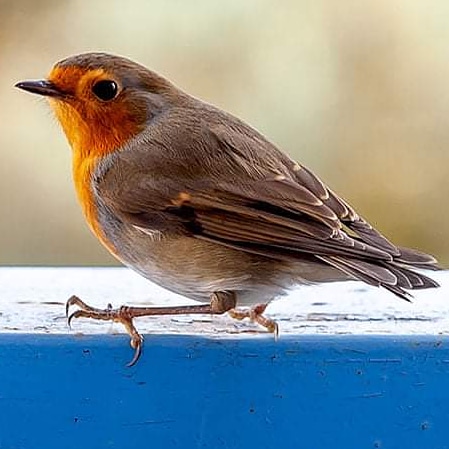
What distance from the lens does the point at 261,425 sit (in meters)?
2.40

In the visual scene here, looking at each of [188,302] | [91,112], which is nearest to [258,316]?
[188,302]

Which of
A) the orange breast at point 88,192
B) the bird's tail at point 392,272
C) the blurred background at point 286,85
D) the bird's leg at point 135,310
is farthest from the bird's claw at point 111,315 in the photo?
the blurred background at point 286,85

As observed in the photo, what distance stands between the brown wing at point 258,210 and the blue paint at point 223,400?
267 mm

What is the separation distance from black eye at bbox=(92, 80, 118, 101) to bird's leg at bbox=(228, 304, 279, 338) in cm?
55

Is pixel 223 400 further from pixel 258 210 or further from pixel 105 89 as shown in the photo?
pixel 105 89

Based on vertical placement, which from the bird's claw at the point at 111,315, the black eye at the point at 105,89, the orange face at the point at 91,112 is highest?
the black eye at the point at 105,89

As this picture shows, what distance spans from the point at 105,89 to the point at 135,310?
588 millimetres

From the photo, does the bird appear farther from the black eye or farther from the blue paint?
the blue paint

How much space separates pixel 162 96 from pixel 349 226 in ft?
1.86

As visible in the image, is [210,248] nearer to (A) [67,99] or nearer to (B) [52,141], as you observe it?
(A) [67,99]

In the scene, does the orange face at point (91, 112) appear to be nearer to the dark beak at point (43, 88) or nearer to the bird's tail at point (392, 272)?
the dark beak at point (43, 88)

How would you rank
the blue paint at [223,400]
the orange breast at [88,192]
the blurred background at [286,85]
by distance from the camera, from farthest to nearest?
the blurred background at [286,85] < the orange breast at [88,192] < the blue paint at [223,400]

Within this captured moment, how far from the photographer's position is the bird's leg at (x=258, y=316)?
2611 millimetres

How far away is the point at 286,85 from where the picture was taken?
4.71m
